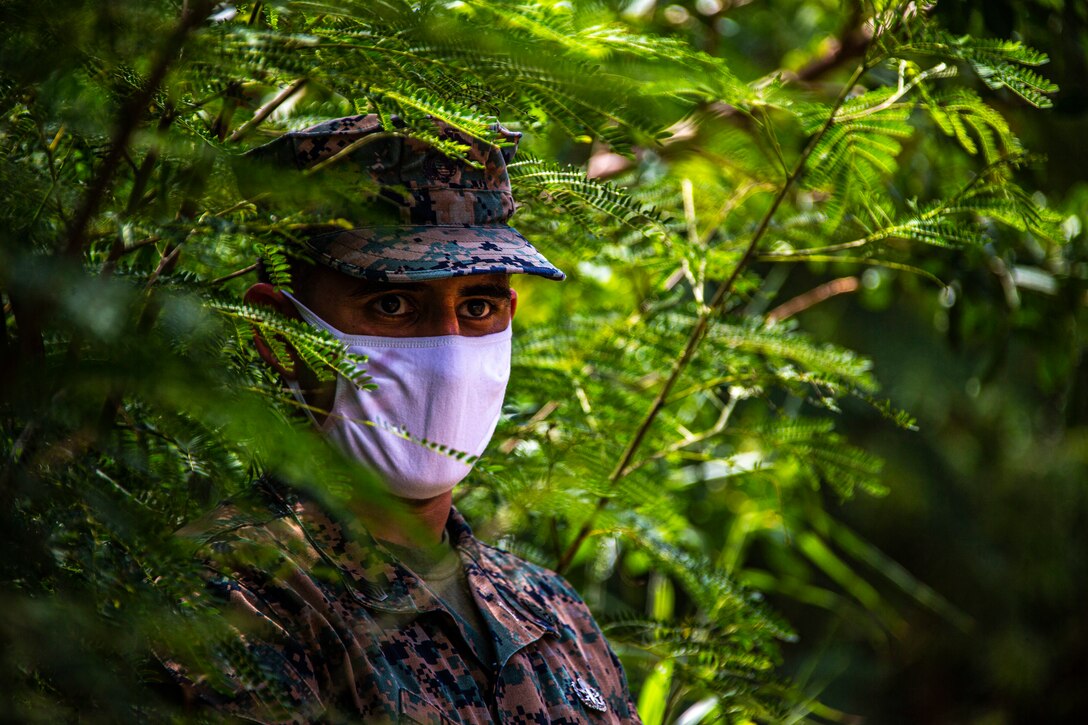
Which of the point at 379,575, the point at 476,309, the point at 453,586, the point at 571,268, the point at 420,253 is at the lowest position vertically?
the point at 453,586

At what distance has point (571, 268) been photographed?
7.77ft

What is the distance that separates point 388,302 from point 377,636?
0.45 m

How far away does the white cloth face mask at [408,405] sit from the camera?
1.50 m

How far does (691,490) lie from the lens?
3.77 metres

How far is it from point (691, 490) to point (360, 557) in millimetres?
2424

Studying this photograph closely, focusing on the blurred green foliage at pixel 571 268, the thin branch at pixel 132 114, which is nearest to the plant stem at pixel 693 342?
the blurred green foliage at pixel 571 268

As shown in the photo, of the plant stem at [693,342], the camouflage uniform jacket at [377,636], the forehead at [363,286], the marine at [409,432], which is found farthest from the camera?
the plant stem at [693,342]

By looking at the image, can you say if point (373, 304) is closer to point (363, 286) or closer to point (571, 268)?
point (363, 286)

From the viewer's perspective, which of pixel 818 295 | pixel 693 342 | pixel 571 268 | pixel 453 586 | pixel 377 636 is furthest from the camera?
pixel 818 295

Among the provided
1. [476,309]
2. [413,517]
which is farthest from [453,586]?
[476,309]

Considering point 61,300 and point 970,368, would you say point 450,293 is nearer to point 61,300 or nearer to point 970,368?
point 61,300

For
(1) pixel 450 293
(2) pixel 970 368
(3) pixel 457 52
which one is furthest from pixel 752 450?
(2) pixel 970 368

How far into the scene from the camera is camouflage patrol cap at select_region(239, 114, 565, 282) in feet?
4.73

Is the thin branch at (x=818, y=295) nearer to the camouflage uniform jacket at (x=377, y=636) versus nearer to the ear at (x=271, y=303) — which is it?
the camouflage uniform jacket at (x=377, y=636)
